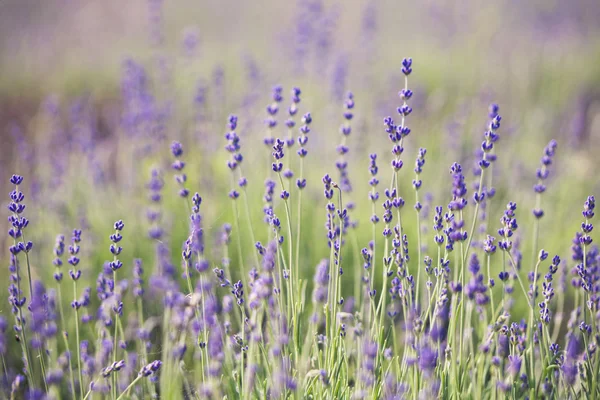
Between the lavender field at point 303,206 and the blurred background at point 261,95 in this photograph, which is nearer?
the lavender field at point 303,206

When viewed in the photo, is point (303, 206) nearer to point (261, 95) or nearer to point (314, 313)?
point (314, 313)

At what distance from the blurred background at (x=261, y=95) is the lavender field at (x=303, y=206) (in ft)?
0.12

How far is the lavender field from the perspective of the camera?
1.55 m

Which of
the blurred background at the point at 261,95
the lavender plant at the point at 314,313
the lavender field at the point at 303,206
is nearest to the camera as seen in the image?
the lavender plant at the point at 314,313

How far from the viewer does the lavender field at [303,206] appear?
155 centimetres

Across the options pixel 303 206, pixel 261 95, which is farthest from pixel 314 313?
pixel 261 95

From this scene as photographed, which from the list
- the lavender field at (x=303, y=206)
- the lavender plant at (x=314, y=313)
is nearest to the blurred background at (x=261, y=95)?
the lavender field at (x=303, y=206)

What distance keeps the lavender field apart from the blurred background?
0.04 meters

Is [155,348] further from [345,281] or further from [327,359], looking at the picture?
[345,281]

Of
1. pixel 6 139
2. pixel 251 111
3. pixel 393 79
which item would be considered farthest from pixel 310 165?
pixel 6 139

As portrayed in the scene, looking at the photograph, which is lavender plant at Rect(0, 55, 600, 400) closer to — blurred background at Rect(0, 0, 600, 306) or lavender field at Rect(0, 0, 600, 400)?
lavender field at Rect(0, 0, 600, 400)

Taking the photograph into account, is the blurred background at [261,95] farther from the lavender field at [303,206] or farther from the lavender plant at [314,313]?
the lavender plant at [314,313]

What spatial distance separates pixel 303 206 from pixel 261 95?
2099 millimetres

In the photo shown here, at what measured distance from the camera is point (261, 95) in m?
5.11
